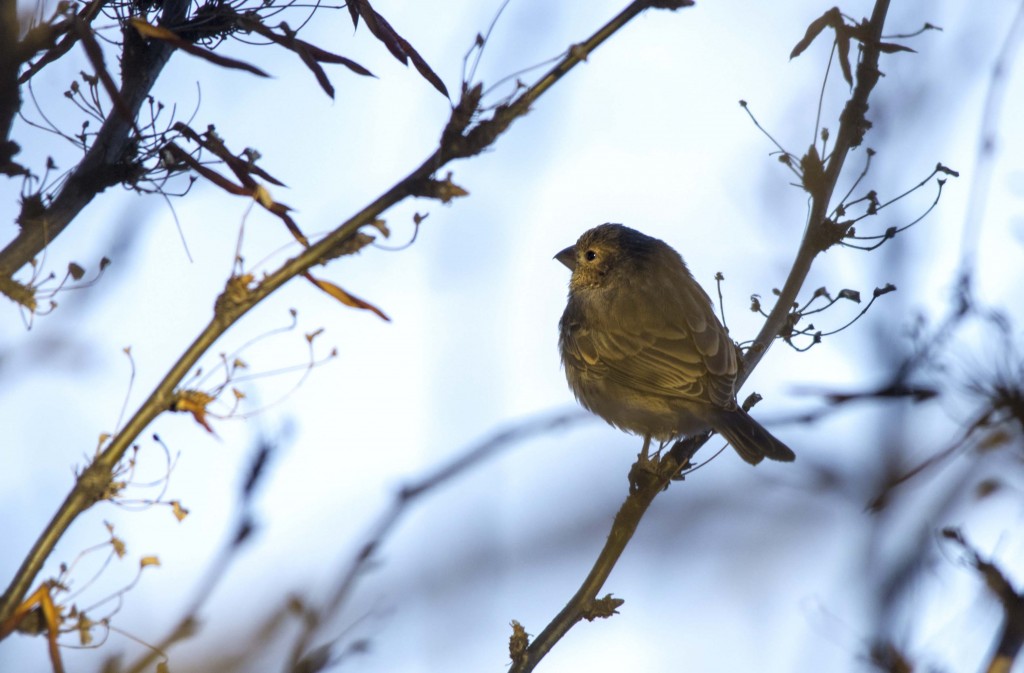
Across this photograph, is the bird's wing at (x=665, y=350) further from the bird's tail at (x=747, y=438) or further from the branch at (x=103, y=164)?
the branch at (x=103, y=164)

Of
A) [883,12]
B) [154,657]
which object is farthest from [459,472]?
[883,12]

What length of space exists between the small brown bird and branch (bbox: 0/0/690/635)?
3.69m

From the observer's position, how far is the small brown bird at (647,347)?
6.23 meters

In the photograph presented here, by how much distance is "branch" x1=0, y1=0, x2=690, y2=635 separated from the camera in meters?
1.86

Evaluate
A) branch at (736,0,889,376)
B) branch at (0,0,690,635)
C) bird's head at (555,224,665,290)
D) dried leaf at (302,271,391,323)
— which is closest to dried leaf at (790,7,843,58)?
branch at (736,0,889,376)

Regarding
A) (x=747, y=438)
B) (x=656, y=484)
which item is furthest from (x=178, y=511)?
(x=747, y=438)

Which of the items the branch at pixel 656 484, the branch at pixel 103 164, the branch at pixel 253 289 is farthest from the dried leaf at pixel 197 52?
the branch at pixel 656 484

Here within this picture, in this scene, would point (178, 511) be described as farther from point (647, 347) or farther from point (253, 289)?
point (647, 347)

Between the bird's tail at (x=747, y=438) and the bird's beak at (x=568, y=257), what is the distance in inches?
97.4

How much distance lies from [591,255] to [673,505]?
550 cm

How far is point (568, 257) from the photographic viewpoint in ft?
27.0

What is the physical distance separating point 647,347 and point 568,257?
1545 mm

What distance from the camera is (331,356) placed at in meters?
2.60

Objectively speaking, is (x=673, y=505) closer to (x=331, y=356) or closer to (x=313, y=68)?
(x=331, y=356)
